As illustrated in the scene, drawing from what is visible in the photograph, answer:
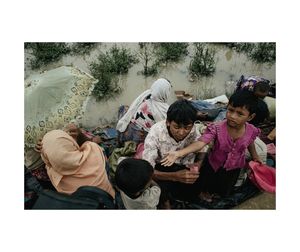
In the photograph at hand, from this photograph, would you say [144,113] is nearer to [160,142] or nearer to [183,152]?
[160,142]

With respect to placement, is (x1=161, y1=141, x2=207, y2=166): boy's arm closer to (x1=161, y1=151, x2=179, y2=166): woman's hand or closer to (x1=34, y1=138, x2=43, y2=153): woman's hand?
(x1=161, y1=151, x2=179, y2=166): woman's hand

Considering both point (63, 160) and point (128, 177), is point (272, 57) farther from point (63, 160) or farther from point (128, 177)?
point (63, 160)

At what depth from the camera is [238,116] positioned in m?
3.42

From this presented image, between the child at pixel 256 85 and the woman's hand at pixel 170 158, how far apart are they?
0.88 meters

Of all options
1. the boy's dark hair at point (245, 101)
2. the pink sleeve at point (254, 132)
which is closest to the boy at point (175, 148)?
the boy's dark hair at point (245, 101)

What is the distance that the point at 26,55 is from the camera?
3572mm

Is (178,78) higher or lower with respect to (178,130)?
higher

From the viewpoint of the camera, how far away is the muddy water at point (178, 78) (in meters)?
3.60

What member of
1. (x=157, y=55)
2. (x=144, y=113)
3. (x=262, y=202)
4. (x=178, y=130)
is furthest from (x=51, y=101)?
(x=262, y=202)

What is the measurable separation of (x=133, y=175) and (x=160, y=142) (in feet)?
1.31

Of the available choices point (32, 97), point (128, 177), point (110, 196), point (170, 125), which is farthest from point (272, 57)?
point (32, 97)

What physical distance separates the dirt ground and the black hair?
2.34 ft

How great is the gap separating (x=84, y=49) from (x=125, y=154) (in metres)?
1.06

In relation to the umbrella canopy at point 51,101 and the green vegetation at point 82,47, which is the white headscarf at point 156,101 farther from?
the green vegetation at point 82,47
